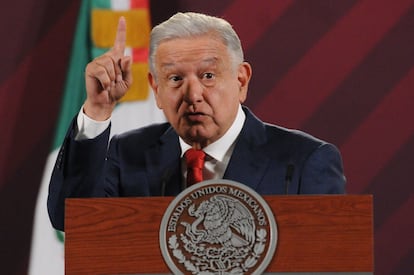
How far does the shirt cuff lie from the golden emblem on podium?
519 millimetres

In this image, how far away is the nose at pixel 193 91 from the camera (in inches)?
106

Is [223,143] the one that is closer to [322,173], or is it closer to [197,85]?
[197,85]

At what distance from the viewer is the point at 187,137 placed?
276 centimetres

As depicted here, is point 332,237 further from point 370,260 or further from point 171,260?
point 171,260

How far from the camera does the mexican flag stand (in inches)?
161

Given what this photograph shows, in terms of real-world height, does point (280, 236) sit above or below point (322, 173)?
above

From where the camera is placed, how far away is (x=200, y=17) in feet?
8.93

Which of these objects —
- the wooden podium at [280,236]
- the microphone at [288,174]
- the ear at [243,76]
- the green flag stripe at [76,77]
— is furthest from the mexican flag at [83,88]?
the wooden podium at [280,236]

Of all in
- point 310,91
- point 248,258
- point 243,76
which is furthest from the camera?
point 310,91

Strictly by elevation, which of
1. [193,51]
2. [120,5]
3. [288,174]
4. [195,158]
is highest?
[193,51]

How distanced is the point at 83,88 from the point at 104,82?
1571 mm

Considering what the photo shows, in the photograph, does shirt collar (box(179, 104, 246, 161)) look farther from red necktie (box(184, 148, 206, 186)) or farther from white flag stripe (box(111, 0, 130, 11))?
white flag stripe (box(111, 0, 130, 11))

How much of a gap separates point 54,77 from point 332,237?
2.24m

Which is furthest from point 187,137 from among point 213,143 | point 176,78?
point 176,78
